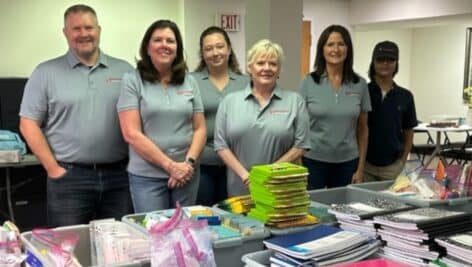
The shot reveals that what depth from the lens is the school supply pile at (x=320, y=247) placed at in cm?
165

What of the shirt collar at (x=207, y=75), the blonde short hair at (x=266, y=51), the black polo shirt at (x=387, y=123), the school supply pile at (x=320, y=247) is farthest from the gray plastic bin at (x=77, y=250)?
the black polo shirt at (x=387, y=123)

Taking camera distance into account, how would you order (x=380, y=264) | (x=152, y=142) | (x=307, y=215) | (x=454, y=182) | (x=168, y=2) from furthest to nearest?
(x=168, y=2) → (x=152, y=142) → (x=454, y=182) → (x=307, y=215) → (x=380, y=264)

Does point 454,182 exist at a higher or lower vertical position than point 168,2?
lower

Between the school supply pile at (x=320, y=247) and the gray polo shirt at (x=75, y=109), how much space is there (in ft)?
3.80

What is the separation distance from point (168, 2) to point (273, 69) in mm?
3203

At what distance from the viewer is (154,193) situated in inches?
101

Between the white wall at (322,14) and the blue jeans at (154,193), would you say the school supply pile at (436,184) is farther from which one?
the white wall at (322,14)

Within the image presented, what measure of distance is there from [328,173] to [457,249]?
1478 millimetres

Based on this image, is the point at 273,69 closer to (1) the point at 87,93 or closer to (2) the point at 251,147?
(2) the point at 251,147

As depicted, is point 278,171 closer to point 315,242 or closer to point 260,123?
point 315,242

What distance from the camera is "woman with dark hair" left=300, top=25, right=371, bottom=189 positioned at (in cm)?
305

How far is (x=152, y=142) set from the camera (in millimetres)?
2533

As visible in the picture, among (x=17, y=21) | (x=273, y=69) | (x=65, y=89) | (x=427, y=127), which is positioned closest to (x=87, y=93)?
(x=65, y=89)

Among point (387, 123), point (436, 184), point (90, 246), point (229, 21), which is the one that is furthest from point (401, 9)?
point (90, 246)
